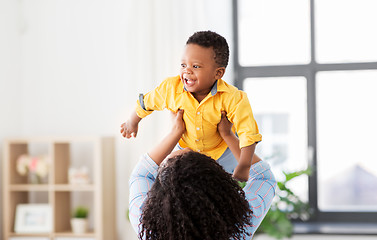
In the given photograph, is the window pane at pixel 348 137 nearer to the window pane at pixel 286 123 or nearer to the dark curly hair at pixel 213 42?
the window pane at pixel 286 123

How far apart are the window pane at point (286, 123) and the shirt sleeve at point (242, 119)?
94.3 inches

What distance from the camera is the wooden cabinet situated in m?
3.37

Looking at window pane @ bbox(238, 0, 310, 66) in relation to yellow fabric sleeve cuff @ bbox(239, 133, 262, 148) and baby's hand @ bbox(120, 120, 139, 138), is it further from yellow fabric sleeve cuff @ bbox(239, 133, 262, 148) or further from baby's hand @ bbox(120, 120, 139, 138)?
yellow fabric sleeve cuff @ bbox(239, 133, 262, 148)

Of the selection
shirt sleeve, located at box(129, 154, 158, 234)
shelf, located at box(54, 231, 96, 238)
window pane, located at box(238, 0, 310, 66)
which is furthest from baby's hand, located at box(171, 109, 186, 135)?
window pane, located at box(238, 0, 310, 66)

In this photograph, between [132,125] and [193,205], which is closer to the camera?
[193,205]

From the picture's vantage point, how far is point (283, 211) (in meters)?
3.31

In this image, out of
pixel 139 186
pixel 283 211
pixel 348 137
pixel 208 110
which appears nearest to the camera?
pixel 139 186

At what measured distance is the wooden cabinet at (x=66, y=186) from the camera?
3.37 m

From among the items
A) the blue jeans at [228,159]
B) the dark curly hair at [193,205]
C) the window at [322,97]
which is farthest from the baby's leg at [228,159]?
the window at [322,97]

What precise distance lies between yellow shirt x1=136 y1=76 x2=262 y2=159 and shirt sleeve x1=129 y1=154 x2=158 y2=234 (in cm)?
17

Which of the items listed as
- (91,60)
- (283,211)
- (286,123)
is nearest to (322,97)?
(286,123)

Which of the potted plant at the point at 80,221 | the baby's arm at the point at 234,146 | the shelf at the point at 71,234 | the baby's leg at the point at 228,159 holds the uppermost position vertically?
the baby's arm at the point at 234,146

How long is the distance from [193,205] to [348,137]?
9.33ft

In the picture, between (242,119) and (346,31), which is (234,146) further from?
(346,31)
